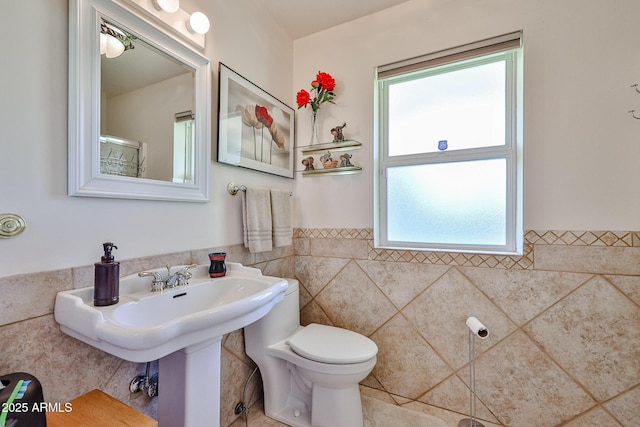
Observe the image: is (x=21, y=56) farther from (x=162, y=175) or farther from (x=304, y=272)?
(x=304, y=272)

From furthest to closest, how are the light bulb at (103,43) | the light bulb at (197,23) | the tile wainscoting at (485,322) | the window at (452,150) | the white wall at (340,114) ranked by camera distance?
1. the window at (452,150)
2. the light bulb at (197,23)
3. the tile wainscoting at (485,322)
4. the light bulb at (103,43)
5. the white wall at (340,114)

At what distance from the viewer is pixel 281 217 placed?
1.70 meters

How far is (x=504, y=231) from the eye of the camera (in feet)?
5.05

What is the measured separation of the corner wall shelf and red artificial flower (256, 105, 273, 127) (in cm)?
33

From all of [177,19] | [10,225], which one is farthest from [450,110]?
[10,225]

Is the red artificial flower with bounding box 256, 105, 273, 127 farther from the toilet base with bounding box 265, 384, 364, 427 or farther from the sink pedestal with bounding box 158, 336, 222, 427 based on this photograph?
the toilet base with bounding box 265, 384, 364, 427

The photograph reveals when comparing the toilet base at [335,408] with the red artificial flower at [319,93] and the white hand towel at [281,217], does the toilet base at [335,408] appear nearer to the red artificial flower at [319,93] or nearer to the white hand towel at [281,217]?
the white hand towel at [281,217]

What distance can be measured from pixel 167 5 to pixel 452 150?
163 cm

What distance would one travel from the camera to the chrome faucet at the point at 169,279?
1016 millimetres

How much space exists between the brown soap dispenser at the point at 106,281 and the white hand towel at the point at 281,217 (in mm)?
876

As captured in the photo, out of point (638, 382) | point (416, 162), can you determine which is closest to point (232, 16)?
point (416, 162)

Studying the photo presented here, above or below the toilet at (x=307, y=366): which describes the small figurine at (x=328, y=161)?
above

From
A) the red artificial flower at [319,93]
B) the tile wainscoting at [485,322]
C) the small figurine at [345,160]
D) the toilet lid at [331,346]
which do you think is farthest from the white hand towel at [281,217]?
the red artificial flower at [319,93]

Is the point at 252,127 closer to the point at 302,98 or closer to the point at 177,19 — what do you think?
the point at 302,98
